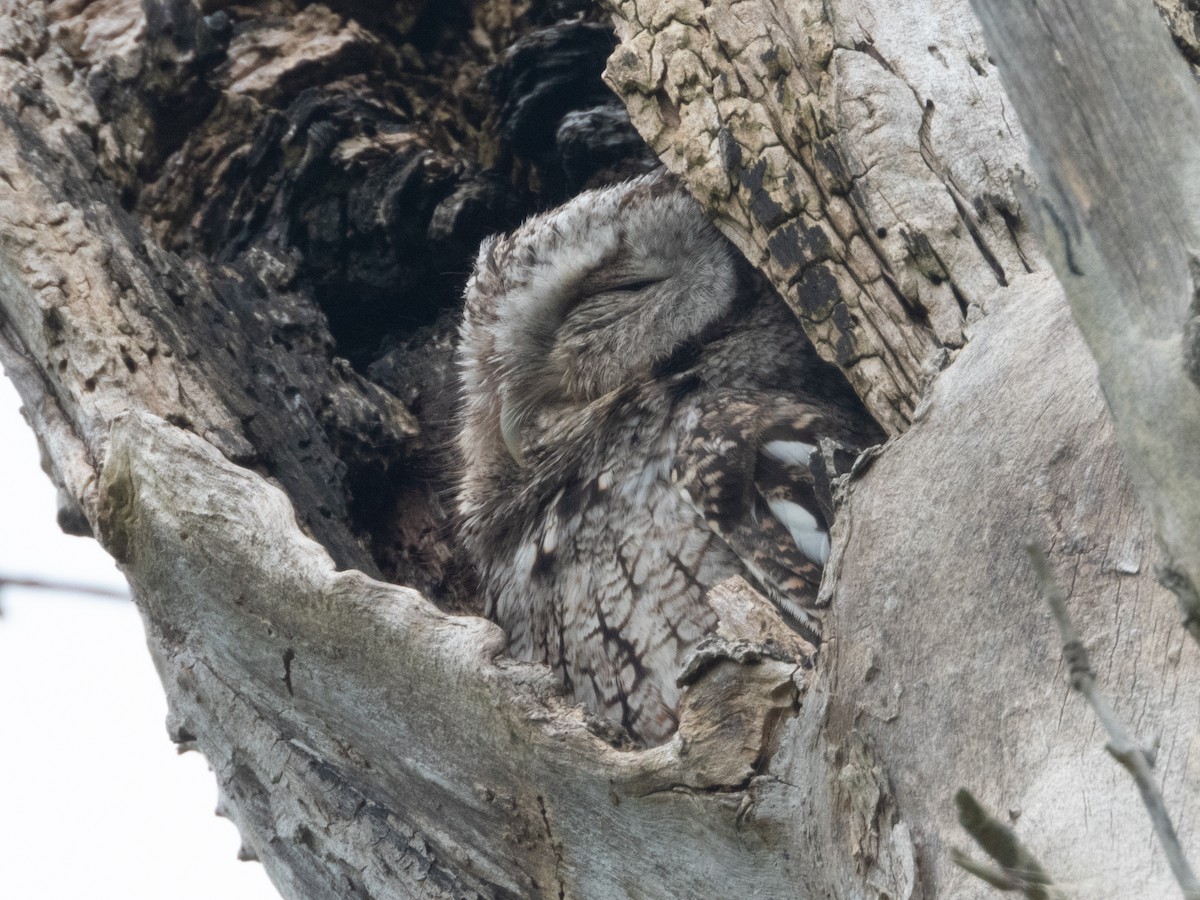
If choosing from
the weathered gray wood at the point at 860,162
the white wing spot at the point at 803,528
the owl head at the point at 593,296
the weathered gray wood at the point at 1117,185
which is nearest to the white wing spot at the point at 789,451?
the white wing spot at the point at 803,528

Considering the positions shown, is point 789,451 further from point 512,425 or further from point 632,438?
point 512,425

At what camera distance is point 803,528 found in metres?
2.24

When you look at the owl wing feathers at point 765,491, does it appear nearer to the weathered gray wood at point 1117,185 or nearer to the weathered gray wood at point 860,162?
the weathered gray wood at point 860,162

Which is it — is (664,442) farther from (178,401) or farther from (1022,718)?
(1022,718)

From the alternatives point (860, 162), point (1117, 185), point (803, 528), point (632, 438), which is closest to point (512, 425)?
point (632, 438)

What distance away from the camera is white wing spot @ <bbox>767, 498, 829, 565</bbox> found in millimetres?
2213

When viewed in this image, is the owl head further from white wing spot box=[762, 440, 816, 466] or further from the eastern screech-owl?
white wing spot box=[762, 440, 816, 466]

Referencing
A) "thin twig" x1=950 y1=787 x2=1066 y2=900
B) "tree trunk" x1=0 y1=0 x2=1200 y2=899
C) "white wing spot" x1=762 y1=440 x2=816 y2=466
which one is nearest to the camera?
"thin twig" x1=950 y1=787 x2=1066 y2=900

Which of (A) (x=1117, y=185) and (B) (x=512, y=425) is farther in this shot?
(B) (x=512, y=425)

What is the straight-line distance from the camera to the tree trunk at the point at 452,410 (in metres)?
1.32

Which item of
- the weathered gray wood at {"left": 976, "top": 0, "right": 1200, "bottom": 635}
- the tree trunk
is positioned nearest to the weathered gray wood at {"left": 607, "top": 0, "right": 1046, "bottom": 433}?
the tree trunk

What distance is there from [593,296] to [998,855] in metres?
2.12

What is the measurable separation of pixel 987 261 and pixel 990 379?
0.43 meters

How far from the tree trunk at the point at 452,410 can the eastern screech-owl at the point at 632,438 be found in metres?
0.28
